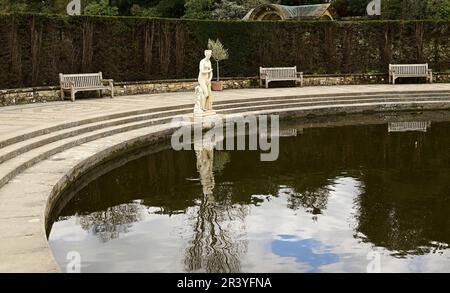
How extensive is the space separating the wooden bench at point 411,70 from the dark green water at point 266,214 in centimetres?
1275

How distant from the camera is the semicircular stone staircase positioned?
6288mm

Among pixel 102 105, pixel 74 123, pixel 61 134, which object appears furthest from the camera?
pixel 102 105

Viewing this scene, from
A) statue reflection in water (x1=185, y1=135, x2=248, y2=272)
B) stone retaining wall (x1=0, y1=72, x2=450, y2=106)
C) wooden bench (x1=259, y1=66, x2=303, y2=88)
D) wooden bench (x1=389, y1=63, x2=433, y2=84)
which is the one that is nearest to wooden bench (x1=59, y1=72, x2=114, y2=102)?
stone retaining wall (x1=0, y1=72, x2=450, y2=106)

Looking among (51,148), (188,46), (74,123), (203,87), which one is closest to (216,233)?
(51,148)

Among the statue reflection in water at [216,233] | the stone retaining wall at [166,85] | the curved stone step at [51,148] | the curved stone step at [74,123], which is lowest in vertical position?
the statue reflection in water at [216,233]

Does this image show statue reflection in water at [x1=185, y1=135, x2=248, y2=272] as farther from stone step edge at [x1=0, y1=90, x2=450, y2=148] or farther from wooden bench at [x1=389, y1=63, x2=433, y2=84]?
wooden bench at [x1=389, y1=63, x2=433, y2=84]

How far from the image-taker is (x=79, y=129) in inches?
480

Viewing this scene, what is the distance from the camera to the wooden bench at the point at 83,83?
1791 cm

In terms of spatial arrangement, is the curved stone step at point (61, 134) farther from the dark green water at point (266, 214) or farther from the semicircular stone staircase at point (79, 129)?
the dark green water at point (266, 214)

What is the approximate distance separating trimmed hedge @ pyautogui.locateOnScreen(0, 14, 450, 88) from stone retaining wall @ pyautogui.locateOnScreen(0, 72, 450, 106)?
0.81 meters

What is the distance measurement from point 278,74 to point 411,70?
606 centimetres

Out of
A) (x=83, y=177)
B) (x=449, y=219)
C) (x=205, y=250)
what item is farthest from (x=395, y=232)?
(x=83, y=177)

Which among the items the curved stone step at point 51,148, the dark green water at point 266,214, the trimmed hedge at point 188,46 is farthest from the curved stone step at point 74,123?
the trimmed hedge at point 188,46

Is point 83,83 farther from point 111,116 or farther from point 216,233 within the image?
point 216,233
